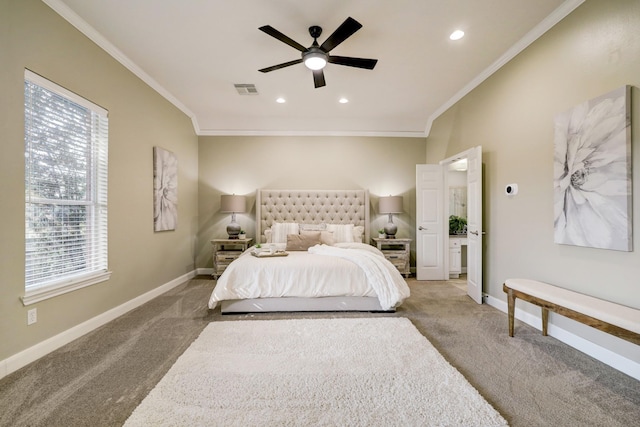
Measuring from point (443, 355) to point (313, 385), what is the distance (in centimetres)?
120

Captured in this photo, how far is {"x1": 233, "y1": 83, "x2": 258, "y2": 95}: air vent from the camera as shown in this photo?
392 centimetres

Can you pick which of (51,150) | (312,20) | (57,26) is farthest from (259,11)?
(51,150)

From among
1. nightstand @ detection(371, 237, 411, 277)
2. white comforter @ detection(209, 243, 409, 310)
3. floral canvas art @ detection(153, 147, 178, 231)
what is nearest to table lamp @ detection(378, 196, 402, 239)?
nightstand @ detection(371, 237, 411, 277)

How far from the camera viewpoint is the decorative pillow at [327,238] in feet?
14.7

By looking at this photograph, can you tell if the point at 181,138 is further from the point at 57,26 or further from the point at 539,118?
the point at 539,118

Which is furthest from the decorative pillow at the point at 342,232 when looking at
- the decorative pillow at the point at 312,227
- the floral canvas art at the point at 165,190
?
the floral canvas art at the point at 165,190

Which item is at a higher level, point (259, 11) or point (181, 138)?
point (259, 11)

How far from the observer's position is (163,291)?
4.07m

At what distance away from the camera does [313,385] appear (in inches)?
72.5

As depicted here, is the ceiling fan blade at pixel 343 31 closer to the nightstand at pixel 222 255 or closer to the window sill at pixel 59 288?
the window sill at pixel 59 288

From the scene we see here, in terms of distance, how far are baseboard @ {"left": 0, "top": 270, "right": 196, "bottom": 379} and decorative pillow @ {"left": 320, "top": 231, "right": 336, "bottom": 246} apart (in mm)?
2619

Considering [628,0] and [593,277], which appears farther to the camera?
[593,277]

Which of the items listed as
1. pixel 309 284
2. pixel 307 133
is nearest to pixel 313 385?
pixel 309 284

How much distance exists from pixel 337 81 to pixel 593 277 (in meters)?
3.53
